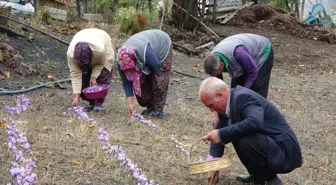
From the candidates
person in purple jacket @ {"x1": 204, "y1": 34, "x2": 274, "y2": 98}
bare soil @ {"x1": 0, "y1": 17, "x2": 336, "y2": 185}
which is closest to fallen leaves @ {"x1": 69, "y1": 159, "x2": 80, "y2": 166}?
bare soil @ {"x1": 0, "y1": 17, "x2": 336, "y2": 185}

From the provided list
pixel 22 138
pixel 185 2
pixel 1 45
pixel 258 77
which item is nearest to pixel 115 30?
pixel 185 2

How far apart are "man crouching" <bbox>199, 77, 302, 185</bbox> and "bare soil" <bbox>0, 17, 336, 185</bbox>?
411 millimetres

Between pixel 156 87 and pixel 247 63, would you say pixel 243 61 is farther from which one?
pixel 156 87

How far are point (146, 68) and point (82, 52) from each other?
2.43 feet

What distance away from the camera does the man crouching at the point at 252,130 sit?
367 centimetres

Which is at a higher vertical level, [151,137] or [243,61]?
[243,61]

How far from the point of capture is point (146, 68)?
238 inches

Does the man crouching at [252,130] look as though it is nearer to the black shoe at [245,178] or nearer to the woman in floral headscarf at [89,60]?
the black shoe at [245,178]

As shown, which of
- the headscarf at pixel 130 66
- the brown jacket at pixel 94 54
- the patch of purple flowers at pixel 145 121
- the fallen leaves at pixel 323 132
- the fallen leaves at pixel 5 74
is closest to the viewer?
the headscarf at pixel 130 66

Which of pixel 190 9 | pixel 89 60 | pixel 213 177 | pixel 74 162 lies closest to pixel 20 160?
pixel 74 162

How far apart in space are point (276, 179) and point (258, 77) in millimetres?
1926

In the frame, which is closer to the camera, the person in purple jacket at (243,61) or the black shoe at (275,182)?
the black shoe at (275,182)

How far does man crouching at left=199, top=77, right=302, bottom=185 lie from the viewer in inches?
145

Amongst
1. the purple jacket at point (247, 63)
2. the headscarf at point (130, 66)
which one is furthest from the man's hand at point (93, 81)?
the purple jacket at point (247, 63)
